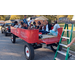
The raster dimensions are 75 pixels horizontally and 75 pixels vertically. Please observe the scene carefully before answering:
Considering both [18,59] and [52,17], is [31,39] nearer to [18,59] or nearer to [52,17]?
[18,59]

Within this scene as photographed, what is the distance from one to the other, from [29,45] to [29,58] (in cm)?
65

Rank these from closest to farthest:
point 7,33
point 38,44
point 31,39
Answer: point 31,39, point 38,44, point 7,33

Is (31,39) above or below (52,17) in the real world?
below

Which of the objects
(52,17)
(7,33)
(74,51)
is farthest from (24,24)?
(52,17)

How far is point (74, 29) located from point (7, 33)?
33.6ft

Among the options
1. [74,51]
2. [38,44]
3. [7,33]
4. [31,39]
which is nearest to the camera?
[31,39]

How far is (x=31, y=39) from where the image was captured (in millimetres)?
3939

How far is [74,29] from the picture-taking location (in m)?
3.41

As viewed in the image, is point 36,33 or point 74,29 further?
point 36,33

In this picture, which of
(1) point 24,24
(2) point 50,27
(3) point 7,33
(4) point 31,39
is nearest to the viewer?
(4) point 31,39

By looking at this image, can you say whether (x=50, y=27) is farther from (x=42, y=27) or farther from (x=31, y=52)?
(x=31, y=52)

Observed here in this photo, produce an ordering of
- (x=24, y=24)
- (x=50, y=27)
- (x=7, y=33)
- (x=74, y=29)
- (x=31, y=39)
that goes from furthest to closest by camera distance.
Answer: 1. (x=7, y=33)
2. (x=24, y=24)
3. (x=50, y=27)
4. (x=31, y=39)
5. (x=74, y=29)

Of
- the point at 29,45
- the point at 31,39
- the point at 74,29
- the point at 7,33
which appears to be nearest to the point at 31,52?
the point at 29,45
